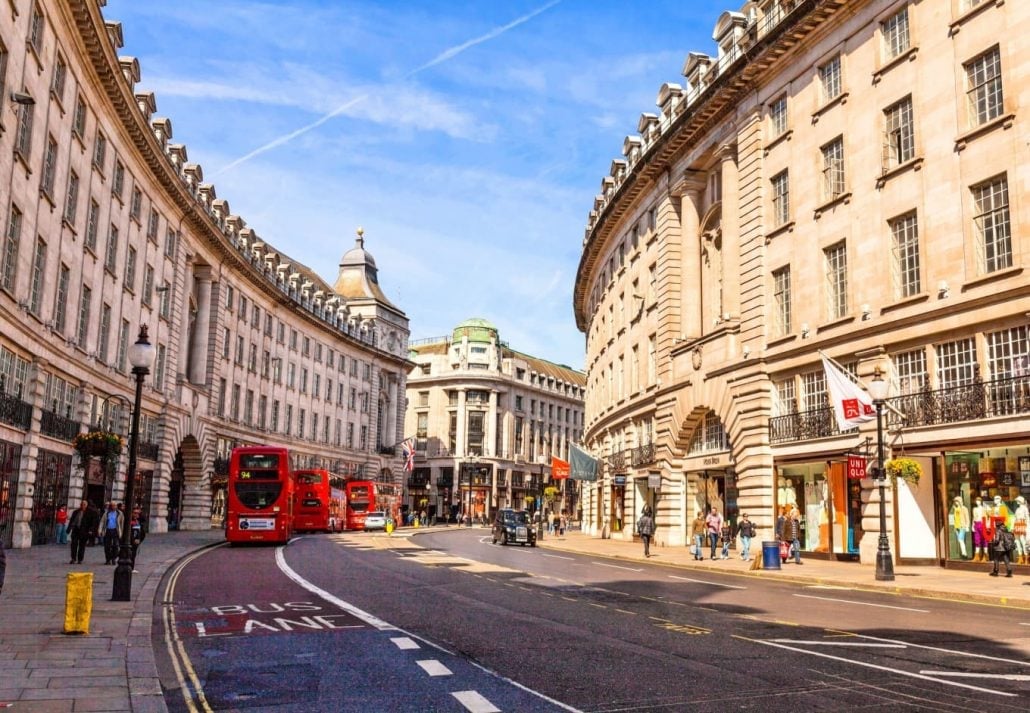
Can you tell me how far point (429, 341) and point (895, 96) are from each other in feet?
338

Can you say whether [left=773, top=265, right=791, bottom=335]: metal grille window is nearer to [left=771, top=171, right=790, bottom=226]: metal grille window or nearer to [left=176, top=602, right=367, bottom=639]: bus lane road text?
[left=771, top=171, right=790, bottom=226]: metal grille window

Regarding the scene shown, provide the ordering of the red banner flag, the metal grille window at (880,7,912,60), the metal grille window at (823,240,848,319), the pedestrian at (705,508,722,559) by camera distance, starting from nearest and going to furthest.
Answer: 1. the metal grille window at (880,7,912,60)
2. the metal grille window at (823,240,848,319)
3. the pedestrian at (705,508,722,559)
4. the red banner flag

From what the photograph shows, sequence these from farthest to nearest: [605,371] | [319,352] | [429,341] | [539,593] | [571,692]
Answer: [429,341], [319,352], [605,371], [539,593], [571,692]

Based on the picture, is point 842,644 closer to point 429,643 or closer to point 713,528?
point 429,643

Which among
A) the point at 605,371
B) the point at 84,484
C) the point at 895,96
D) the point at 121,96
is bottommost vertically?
the point at 84,484

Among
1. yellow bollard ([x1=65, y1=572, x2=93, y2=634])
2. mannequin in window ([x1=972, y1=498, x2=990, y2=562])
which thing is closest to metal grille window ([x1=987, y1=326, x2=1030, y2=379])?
mannequin in window ([x1=972, y1=498, x2=990, y2=562])

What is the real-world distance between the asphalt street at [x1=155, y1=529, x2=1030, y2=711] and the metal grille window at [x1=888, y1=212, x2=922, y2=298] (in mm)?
11070

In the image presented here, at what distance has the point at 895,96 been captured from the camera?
96.0 feet

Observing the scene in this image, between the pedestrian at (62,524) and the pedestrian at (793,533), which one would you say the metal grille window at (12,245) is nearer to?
the pedestrian at (62,524)

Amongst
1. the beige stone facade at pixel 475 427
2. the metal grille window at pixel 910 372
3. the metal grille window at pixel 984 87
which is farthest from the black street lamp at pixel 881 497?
the beige stone facade at pixel 475 427

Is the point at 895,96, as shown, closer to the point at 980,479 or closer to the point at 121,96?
the point at 980,479

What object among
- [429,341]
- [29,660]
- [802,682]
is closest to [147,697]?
[29,660]

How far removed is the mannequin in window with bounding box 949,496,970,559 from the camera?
2606 centimetres

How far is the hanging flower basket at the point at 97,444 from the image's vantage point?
3045 centimetres
